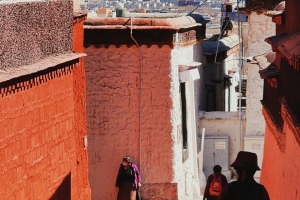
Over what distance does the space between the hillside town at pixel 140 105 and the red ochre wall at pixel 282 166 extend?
26 millimetres

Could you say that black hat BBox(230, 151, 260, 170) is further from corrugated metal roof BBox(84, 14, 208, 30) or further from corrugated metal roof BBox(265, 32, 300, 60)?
corrugated metal roof BBox(84, 14, 208, 30)

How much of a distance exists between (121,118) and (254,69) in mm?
3332

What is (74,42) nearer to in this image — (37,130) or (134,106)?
(37,130)

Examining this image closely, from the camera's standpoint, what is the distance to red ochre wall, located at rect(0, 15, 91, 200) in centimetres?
825

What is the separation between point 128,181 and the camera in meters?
13.8

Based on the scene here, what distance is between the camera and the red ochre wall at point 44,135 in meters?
8.25

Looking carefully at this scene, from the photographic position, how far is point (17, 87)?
830 cm

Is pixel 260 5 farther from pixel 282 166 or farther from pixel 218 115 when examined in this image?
pixel 282 166

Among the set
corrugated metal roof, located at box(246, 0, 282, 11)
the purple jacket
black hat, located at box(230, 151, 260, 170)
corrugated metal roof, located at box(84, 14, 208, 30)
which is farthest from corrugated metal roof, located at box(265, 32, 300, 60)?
corrugated metal roof, located at box(246, 0, 282, 11)

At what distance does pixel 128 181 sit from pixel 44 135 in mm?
4576

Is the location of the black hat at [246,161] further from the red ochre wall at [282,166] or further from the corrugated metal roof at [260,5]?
the corrugated metal roof at [260,5]

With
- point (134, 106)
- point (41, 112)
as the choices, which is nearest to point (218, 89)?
point (134, 106)

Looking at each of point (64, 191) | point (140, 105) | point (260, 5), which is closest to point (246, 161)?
point (64, 191)

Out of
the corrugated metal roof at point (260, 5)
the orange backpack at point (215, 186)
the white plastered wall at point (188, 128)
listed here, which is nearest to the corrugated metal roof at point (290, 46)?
the orange backpack at point (215, 186)
